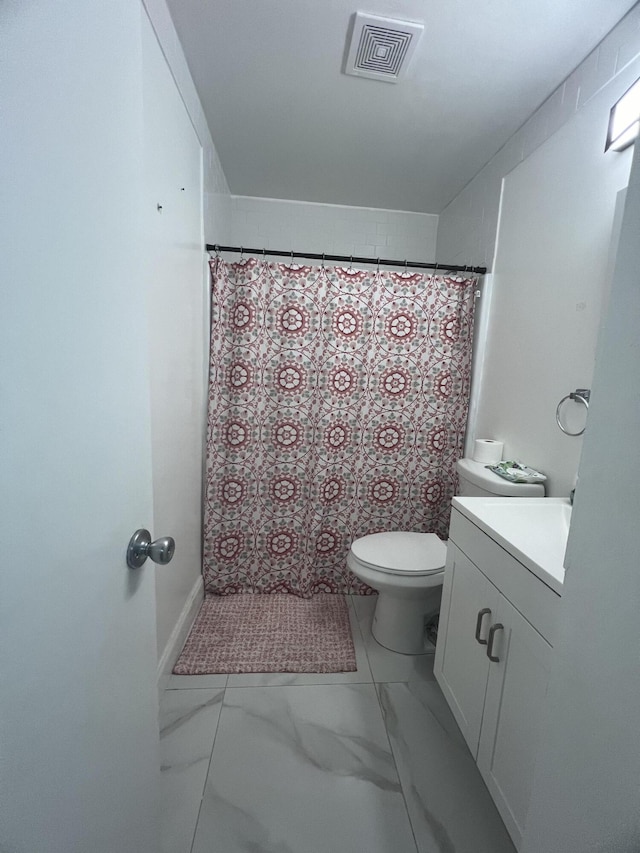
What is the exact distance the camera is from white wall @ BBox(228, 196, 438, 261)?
2.51m

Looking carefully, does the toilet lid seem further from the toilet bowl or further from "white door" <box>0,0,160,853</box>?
"white door" <box>0,0,160,853</box>

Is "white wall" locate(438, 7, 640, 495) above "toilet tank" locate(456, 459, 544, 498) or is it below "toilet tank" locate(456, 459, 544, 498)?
above

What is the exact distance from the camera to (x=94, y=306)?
500mm

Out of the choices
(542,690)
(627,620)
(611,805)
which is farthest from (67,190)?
(542,690)

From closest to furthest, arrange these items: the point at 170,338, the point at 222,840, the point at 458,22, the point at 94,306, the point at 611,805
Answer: the point at 611,805
the point at 94,306
the point at 222,840
the point at 458,22
the point at 170,338

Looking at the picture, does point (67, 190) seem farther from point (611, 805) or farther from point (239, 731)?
point (239, 731)

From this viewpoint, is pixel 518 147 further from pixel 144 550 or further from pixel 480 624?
pixel 144 550

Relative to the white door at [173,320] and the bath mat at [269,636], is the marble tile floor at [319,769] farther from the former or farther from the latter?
the white door at [173,320]

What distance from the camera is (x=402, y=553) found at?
5.57 ft

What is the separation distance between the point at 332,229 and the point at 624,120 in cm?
172

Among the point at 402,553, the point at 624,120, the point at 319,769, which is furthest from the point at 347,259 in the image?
the point at 319,769

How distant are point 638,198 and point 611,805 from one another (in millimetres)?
656

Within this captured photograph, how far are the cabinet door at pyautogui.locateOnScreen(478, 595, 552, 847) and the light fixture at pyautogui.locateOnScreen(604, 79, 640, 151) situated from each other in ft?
4.64

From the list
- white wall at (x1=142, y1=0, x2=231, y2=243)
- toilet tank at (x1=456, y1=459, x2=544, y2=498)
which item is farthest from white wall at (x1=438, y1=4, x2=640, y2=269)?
white wall at (x1=142, y1=0, x2=231, y2=243)
